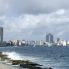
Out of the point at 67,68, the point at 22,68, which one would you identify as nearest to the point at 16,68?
the point at 22,68

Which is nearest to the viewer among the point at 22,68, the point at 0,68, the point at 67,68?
the point at 0,68

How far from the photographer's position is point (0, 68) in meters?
46.8

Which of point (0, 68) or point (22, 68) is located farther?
point (22, 68)

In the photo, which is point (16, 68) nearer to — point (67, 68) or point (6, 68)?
point (6, 68)

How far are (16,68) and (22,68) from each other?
1.13m

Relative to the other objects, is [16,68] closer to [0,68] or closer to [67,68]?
[0,68]

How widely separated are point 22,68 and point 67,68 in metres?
Result: 15.5

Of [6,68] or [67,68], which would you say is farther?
[67,68]

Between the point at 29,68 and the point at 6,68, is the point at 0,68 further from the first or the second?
the point at 29,68

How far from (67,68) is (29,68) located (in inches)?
618

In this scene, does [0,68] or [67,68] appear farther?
[67,68]

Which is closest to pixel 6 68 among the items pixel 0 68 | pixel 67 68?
pixel 0 68

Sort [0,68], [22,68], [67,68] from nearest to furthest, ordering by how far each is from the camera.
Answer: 1. [0,68]
2. [22,68]
3. [67,68]

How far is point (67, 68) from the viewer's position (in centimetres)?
6353
